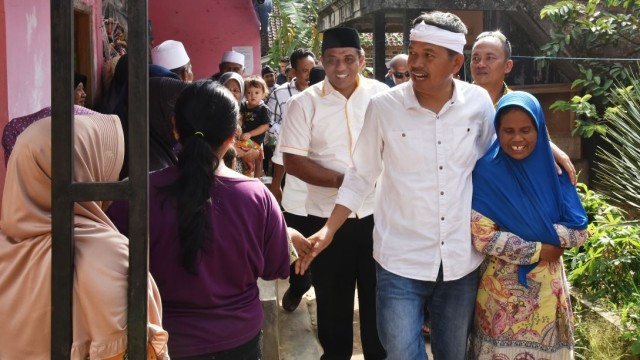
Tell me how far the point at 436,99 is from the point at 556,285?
95cm

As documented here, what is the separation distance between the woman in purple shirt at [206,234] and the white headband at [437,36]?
40.4 inches

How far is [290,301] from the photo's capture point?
220 inches

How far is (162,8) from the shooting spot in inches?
374

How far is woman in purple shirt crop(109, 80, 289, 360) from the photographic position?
2.46 m

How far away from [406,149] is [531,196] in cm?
56

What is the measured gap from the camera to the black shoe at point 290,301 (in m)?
5.58

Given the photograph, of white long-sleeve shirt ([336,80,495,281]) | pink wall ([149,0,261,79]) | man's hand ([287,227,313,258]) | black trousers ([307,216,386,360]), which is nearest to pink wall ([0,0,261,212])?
pink wall ([149,0,261,79])

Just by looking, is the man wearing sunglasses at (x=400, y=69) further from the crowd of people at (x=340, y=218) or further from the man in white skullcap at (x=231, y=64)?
the crowd of people at (x=340, y=218)

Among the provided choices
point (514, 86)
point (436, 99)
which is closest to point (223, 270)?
point (436, 99)

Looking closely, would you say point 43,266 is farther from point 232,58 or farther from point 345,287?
point 232,58

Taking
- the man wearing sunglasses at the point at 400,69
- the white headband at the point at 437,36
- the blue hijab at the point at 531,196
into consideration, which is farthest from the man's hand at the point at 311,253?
the man wearing sunglasses at the point at 400,69

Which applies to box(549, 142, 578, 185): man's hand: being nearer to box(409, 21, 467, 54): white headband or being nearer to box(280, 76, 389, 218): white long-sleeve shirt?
box(409, 21, 467, 54): white headband

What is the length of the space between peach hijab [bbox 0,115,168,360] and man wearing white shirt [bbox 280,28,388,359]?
222cm

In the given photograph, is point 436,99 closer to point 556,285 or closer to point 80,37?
point 556,285
